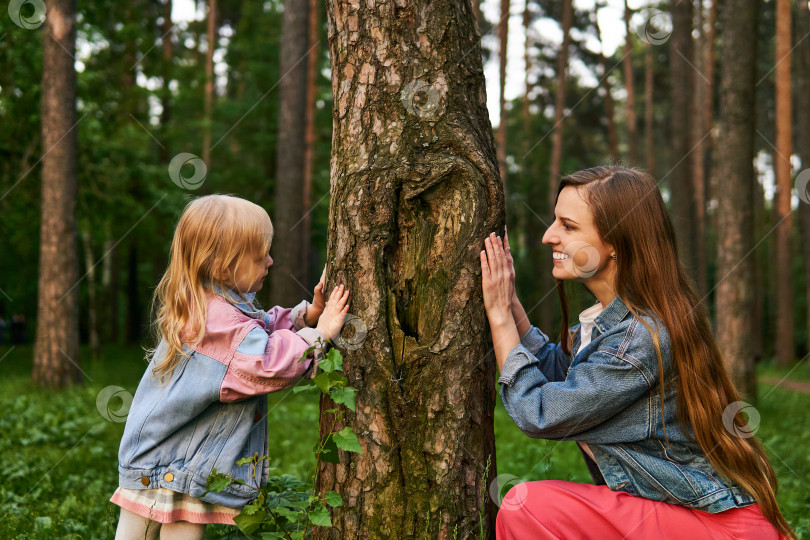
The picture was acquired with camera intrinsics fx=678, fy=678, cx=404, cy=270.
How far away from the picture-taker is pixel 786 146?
46.8ft

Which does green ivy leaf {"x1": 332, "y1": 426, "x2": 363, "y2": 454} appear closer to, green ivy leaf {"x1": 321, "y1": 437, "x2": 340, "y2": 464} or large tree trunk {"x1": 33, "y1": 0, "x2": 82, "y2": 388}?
green ivy leaf {"x1": 321, "y1": 437, "x2": 340, "y2": 464}

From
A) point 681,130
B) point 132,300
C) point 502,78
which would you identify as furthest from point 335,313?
point 132,300

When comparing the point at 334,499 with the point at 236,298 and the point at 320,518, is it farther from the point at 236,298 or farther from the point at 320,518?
the point at 236,298

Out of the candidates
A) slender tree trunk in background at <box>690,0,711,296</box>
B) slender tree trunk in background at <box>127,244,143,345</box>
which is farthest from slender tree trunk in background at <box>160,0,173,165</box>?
slender tree trunk in background at <box>690,0,711,296</box>

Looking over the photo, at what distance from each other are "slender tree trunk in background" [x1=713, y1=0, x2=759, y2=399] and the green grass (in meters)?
1.13

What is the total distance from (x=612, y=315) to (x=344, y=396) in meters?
1.02

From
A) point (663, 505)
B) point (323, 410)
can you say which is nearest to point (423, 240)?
point (323, 410)

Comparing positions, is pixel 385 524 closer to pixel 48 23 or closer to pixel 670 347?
pixel 670 347

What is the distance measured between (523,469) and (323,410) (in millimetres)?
Result: 2951

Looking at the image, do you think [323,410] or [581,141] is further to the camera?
[581,141]

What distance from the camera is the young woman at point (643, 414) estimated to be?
224 centimetres

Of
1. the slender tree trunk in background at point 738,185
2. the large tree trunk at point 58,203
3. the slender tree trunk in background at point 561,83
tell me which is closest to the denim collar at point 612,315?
the slender tree trunk in background at point 738,185

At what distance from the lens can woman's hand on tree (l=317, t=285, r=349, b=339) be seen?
2525 millimetres

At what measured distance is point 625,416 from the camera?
2316mm
